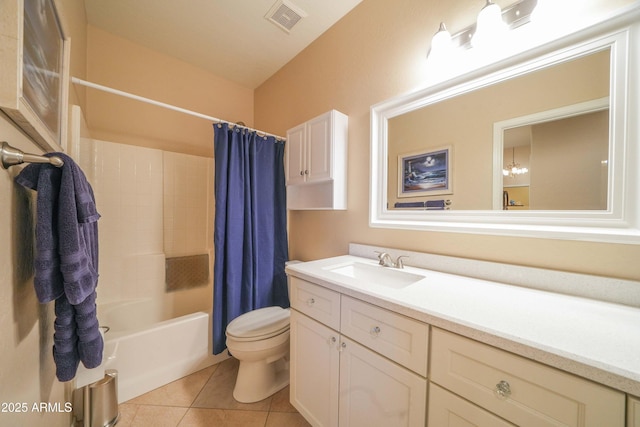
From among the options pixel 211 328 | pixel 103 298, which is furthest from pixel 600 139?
pixel 103 298

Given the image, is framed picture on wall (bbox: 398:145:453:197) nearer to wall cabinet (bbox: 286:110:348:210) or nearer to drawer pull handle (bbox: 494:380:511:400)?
wall cabinet (bbox: 286:110:348:210)

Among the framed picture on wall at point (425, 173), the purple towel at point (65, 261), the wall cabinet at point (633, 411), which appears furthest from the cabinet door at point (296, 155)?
the wall cabinet at point (633, 411)

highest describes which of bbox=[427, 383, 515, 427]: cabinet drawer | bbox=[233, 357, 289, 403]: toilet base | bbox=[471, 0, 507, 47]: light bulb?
bbox=[471, 0, 507, 47]: light bulb

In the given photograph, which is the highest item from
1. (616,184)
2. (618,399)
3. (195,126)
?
(195,126)

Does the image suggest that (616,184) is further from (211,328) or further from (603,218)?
(211,328)

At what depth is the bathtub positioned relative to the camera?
4.56 ft

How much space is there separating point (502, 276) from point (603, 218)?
0.38 metres

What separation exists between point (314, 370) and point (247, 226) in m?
1.07

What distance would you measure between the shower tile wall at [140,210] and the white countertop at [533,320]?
1.83 m

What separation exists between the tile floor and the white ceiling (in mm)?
2624

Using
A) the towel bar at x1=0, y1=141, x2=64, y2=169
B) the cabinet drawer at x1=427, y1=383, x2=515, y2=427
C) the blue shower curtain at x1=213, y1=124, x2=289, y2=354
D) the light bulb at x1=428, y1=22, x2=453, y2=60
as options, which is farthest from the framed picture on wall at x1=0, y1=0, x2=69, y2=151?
the light bulb at x1=428, y1=22, x2=453, y2=60

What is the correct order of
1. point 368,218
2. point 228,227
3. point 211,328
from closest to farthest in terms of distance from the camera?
1. point 368,218
2. point 228,227
3. point 211,328

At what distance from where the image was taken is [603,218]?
32.5 inches

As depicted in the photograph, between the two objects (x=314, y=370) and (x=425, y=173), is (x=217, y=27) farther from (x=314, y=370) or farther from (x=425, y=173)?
(x=314, y=370)
